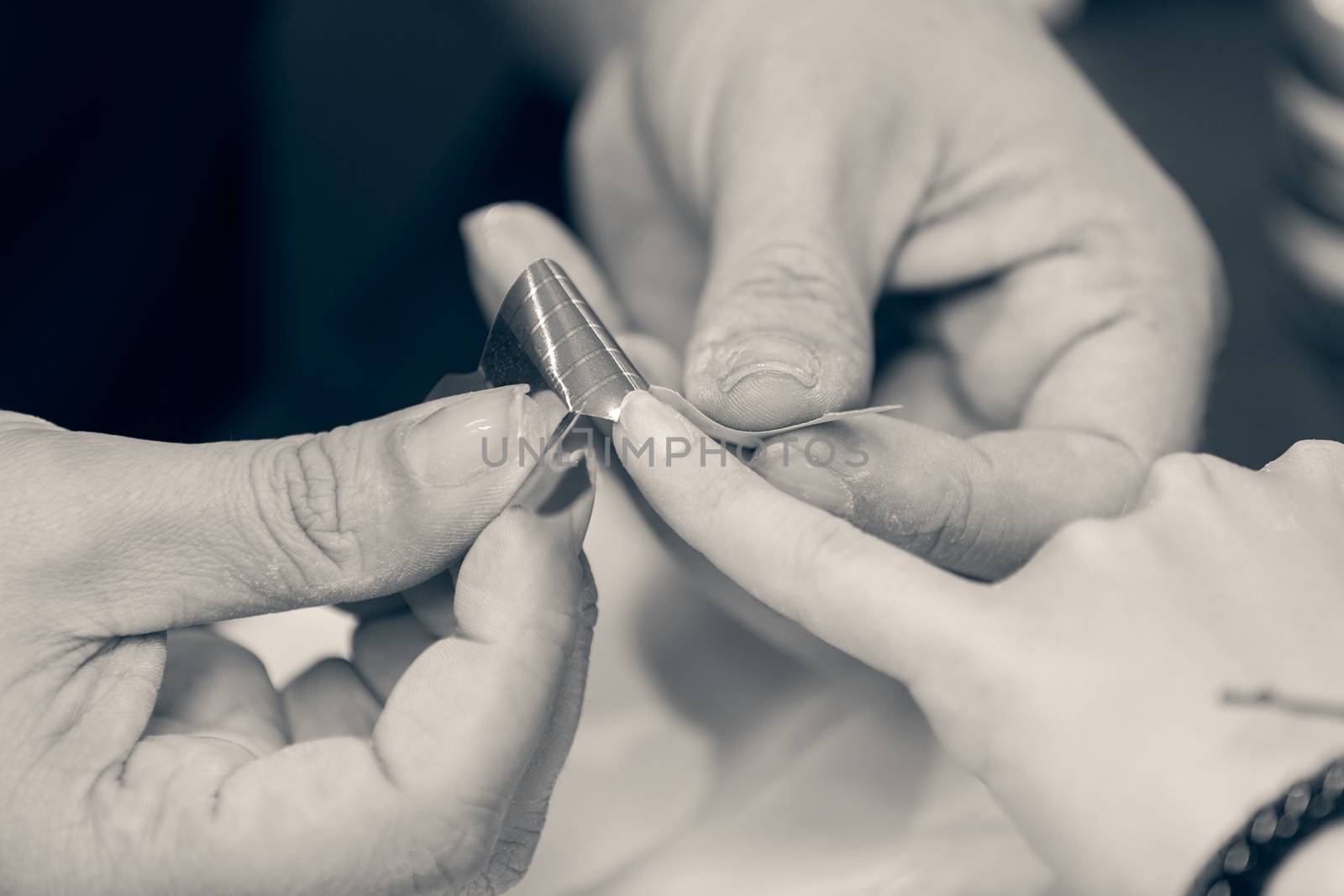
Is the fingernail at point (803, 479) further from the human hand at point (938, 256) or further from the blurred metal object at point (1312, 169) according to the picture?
the blurred metal object at point (1312, 169)

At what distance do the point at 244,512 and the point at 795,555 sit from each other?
347 mm

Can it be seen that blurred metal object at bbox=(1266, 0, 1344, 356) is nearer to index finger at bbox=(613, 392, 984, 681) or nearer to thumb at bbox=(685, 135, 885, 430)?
thumb at bbox=(685, 135, 885, 430)

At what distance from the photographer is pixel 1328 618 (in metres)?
0.69

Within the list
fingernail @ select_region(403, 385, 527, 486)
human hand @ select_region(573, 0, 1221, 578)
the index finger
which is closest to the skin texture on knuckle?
human hand @ select_region(573, 0, 1221, 578)

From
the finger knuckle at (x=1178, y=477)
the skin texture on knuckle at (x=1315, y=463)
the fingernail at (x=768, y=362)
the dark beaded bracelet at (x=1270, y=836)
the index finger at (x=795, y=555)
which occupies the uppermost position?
the fingernail at (x=768, y=362)

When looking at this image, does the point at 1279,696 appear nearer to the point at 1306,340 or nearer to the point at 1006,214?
the point at 1006,214

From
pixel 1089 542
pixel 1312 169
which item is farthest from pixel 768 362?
pixel 1312 169

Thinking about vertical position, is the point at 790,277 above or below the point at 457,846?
above

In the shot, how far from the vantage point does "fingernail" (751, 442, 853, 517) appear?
78 centimetres

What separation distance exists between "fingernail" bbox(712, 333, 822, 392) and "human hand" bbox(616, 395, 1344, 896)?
8 centimetres

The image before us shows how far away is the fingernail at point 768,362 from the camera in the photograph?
2.59 feet

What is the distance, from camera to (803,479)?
0.78m

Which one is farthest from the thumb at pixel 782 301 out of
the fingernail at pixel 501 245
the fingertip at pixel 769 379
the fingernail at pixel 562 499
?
the fingernail at pixel 501 245

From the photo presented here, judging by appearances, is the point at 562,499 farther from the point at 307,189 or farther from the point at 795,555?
the point at 307,189
